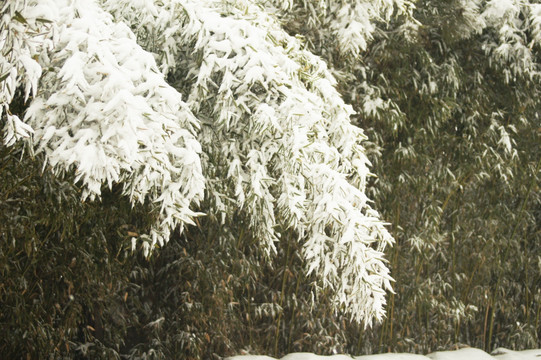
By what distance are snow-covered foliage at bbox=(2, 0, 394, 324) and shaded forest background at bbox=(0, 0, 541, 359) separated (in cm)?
38

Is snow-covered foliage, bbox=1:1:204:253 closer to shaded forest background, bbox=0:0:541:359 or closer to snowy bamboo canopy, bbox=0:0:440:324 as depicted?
snowy bamboo canopy, bbox=0:0:440:324

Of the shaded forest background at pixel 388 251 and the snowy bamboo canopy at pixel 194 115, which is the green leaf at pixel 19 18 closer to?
the snowy bamboo canopy at pixel 194 115

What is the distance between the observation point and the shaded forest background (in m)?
2.75

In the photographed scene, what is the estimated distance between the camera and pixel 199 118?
8.57 feet

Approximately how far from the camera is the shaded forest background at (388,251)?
9.04ft

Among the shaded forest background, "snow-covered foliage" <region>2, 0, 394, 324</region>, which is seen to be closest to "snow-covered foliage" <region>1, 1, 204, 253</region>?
"snow-covered foliage" <region>2, 0, 394, 324</region>

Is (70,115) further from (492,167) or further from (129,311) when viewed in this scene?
(492,167)

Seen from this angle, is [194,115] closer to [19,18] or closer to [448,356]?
[19,18]

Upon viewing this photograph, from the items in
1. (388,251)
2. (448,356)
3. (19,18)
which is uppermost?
(19,18)

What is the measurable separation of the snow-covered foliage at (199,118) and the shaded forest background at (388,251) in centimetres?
38

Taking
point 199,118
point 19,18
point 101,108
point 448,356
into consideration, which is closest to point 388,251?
point 448,356

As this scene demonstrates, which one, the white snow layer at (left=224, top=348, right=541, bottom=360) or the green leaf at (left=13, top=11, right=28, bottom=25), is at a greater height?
the green leaf at (left=13, top=11, right=28, bottom=25)

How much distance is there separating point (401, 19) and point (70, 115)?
96.8 inches

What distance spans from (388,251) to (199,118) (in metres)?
2.03
